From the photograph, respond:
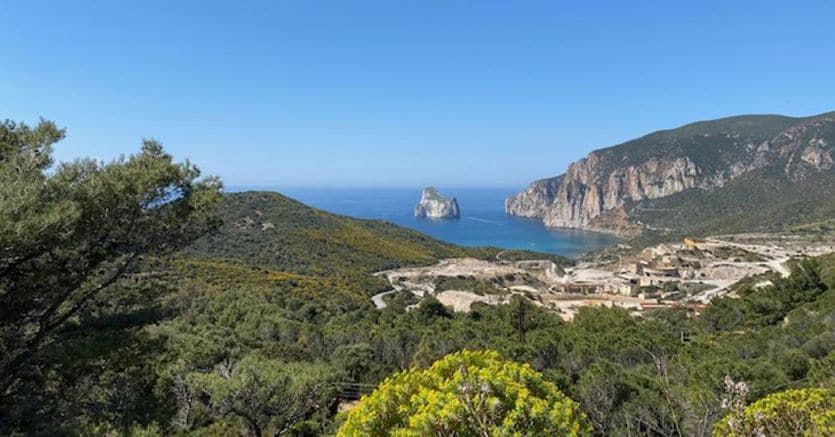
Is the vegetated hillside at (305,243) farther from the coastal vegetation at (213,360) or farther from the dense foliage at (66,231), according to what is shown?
the dense foliage at (66,231)

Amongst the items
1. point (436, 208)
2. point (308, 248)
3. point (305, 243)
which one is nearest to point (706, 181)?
point (436, 208)

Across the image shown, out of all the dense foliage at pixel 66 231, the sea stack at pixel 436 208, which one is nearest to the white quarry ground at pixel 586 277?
the dense foliage at pixel 66 231

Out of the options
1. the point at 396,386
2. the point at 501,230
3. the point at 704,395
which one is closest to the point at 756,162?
the point at 501,230

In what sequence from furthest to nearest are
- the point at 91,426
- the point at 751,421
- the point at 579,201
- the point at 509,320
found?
1. the point at 579,201
2. the point at 509,320
3. the point at 91,426
4. the point at 751,421

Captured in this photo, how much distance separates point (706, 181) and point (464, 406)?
444 feet

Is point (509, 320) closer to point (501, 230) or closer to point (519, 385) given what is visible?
point (519, 385)

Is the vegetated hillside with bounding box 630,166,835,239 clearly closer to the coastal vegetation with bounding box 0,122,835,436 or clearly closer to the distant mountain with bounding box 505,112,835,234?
the distant mountain with bounding box 505,112,835,234

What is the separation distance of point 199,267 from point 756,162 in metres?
117

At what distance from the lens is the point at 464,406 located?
2.54 meters

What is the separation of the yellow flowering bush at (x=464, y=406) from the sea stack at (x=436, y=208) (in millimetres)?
166561

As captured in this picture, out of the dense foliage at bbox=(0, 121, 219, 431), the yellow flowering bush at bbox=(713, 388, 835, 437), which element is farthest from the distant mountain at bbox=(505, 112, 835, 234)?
the dense foliage at bbox=(0, 121, 219, 431)

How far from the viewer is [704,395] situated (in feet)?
27.3

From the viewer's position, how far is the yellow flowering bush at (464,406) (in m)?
2.71

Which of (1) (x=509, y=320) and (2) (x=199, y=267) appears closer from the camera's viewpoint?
(1) (x=509, y=320)
